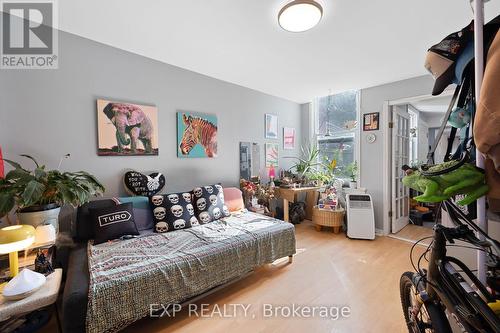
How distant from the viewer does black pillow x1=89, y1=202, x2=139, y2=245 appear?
6.00ft

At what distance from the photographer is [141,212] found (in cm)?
216

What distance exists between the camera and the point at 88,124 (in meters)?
2.06

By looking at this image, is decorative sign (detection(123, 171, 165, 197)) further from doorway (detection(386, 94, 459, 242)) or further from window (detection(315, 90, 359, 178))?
doorway (detection(386, 94, 459, 242))

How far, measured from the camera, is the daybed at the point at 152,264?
1.22m

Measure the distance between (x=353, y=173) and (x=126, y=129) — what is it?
349 centimetres

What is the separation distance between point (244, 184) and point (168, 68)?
1.85 meters

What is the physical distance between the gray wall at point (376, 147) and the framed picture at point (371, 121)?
58mm

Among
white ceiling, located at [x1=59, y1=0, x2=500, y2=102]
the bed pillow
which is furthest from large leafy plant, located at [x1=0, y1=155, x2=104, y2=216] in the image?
the bed pillow

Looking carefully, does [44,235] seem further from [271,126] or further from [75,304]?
[271,126]

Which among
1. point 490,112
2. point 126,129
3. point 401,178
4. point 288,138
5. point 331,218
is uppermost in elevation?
point 288,138

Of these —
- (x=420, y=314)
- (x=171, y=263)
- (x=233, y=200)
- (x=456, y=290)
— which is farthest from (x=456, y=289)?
(x=233, y=200)

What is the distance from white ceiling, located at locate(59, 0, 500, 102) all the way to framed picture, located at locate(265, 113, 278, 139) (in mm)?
964

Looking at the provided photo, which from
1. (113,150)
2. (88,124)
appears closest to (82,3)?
(88,124)

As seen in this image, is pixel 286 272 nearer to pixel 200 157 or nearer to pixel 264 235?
pixel 264 235
